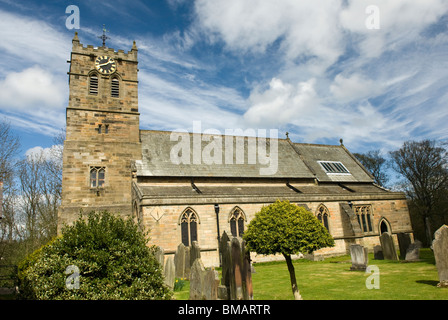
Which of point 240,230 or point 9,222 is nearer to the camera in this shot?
point 240,230

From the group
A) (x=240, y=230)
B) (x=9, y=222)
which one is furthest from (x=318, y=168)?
(x=9, y=222)

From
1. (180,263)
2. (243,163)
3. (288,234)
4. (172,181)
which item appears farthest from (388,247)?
(172,181)

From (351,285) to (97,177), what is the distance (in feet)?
59.5

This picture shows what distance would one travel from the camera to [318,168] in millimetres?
30047

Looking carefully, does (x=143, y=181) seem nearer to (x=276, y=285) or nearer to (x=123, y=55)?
(x=123, y=55)

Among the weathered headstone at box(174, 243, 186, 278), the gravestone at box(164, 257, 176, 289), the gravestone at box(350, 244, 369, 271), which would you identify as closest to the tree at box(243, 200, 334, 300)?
the gravestone at box(164, 257, 176, 289)

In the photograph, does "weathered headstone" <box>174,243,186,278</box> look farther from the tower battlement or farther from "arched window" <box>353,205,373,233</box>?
the tower battlement

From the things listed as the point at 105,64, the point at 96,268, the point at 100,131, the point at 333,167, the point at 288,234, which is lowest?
the point at 96,268

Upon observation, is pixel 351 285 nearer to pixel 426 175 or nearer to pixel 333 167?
pixel 333 167

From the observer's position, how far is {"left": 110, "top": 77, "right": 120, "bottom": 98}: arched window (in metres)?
24.7

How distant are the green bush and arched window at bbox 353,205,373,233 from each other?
2079 centimetres

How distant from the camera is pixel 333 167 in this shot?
102 feet

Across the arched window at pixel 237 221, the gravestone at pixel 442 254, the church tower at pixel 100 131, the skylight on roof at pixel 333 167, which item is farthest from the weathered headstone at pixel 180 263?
the skylight on roof at pixel 333 167
